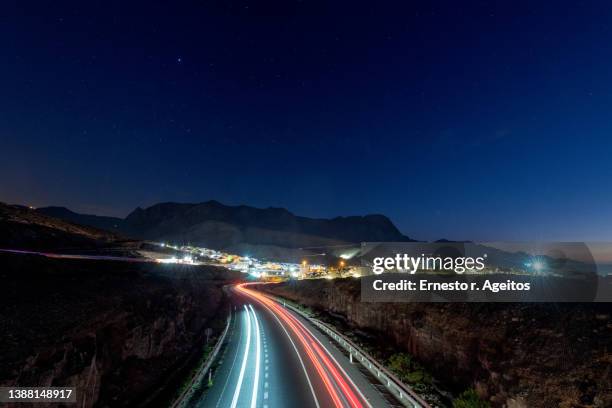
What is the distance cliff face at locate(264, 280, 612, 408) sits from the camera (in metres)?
15.5

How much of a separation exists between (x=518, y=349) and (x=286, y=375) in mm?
14144

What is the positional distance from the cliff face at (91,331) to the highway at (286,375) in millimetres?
4614

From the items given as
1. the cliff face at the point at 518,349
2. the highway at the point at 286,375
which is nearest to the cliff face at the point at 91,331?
the highway at the point at 286,375

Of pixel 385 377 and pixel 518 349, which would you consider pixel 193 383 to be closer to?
pixel 385 377

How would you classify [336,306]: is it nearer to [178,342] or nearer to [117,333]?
[178,342]

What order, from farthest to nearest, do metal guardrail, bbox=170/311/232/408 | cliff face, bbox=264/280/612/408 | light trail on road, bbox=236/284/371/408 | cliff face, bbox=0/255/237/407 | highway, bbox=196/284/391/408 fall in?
cliff face, bbox=0/255/237/407, light trail on road, bbox=236/284/371/408, highway, bbox=196/284/391/408, metal guardrail, bbox=170/311/232/408, cliff face, bbox=264/280/612/408

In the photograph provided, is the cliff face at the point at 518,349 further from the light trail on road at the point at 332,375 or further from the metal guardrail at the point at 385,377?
the light trail on road at the point at 332,375

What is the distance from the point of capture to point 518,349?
19.1m

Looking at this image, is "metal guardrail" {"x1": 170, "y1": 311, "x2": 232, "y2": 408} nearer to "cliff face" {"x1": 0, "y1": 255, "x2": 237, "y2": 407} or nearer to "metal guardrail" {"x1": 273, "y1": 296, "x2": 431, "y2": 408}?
"cliff face" {"x1": 0, "y1": 255, "x2": 237, "y2": 407}

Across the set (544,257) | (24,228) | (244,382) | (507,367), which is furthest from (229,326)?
(24,228)

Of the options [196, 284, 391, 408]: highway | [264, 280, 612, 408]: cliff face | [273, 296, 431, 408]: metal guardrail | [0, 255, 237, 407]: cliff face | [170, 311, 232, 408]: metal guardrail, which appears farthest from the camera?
[0, 255, 237, 407]: cliff face

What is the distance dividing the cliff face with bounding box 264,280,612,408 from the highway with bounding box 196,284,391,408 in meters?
6.20

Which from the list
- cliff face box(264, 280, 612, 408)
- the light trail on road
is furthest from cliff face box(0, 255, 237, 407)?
cliff face box(264, 280, 612, 408)

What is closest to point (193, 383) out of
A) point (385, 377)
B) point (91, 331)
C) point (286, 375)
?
point (286, 375)
